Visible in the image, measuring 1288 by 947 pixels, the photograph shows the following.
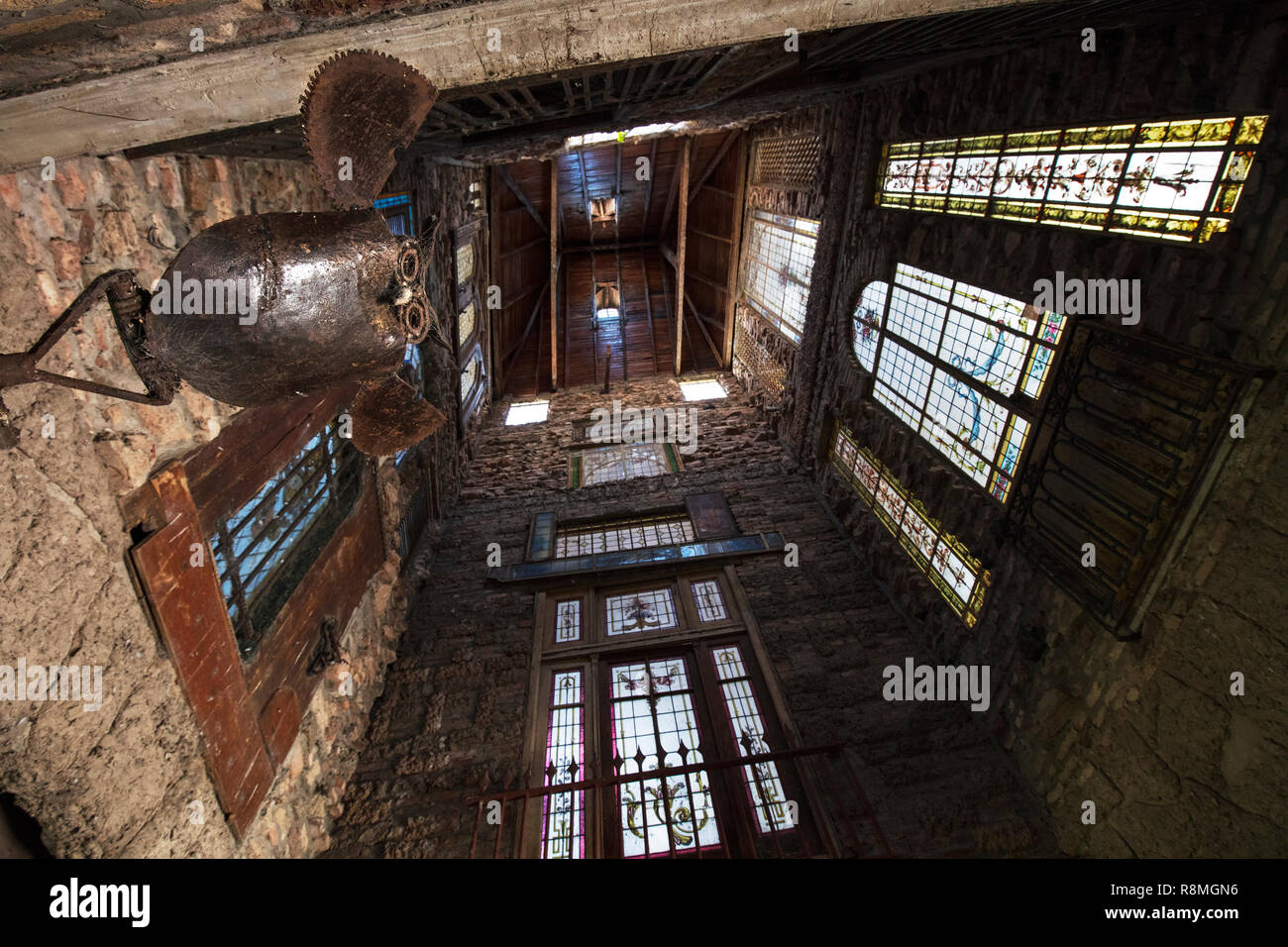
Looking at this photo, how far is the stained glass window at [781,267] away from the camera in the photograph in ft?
34.7

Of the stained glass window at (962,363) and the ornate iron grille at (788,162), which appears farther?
the ornate iron grille at (788,162)

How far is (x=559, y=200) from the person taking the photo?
1458cm

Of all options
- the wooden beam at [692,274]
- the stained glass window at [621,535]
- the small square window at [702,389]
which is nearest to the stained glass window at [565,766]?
the stained glass window at [621,535]

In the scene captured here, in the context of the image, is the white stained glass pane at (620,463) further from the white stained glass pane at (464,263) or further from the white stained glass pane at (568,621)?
the white stained glass pane at (464,263)

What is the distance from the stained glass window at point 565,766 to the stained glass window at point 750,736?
1.64m

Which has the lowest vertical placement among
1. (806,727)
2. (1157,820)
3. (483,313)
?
(806,727)

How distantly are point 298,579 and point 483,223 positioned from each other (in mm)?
9199

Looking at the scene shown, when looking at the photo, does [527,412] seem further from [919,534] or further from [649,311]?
[919,534]

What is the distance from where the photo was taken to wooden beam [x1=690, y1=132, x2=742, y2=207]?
44.4 ft

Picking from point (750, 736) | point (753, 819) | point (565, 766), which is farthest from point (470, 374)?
point (753, 819)

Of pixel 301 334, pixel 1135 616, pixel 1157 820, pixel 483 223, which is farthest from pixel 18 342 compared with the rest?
pixel 483 223

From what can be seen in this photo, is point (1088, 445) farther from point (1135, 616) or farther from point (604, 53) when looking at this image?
point (604, 53)

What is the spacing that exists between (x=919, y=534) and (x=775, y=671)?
98.4 inches

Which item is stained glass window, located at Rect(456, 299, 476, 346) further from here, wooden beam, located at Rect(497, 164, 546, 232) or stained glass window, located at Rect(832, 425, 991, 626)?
stained glass window, located at Rect(832, 425, 991, 626)
